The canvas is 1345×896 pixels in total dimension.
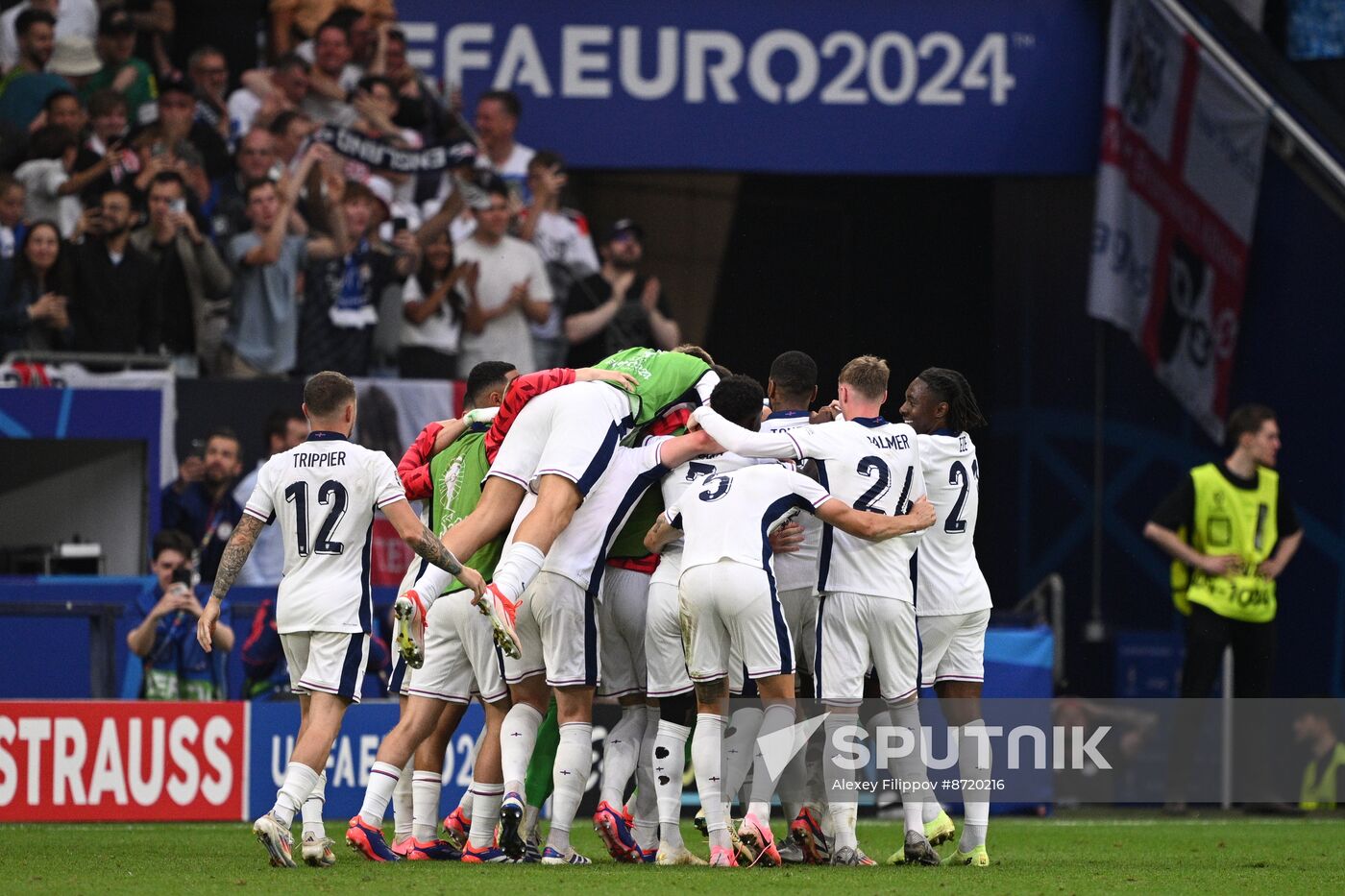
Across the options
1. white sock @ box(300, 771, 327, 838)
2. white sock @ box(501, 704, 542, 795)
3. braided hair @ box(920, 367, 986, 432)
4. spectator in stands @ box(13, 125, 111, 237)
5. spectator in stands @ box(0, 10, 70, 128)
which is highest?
spectator in stands @ box(0, 10, 70, 128)

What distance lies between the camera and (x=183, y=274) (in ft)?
46.6

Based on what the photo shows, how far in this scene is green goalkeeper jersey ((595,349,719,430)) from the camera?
895 centimetres

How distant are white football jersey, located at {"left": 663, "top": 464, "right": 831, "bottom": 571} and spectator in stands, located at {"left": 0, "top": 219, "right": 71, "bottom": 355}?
7.15 meters

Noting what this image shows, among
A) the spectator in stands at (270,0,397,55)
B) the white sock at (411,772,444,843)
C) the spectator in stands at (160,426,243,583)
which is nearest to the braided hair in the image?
the white sock at (411,772,444,843)

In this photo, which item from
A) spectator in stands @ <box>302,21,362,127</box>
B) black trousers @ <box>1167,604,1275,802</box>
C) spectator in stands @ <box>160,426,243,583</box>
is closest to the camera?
black trousers @ <box>1167,604,1275,802</box>

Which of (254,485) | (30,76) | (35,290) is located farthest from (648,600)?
(30,76)

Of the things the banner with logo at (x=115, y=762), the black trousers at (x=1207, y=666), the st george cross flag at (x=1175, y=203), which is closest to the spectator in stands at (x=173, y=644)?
the banner with logo at (x=115, y=762)

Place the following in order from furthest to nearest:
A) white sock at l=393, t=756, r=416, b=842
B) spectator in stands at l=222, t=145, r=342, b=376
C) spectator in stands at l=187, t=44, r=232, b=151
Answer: spectator in stands at l=187, t=44, r=232, b=151 < spectator in stands at l=222, t=145, r=342, b=376 < white sock at l=393, t=756, r=416, b=842

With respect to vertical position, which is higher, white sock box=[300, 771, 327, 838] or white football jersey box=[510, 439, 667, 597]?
white football jersey box=[510, 439, 667, 597]

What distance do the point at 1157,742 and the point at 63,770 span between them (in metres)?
7.89

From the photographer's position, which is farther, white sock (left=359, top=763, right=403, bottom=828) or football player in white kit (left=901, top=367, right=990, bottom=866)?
football player in white kit (left=901, top=367, right=990, bottom=866)

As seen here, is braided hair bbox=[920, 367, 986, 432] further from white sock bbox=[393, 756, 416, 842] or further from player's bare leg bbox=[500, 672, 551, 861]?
white sock bbox=[393, 756, 416, 842]

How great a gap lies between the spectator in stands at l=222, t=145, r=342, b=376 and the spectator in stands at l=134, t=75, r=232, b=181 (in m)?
0.56

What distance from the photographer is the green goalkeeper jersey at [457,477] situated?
913cm
